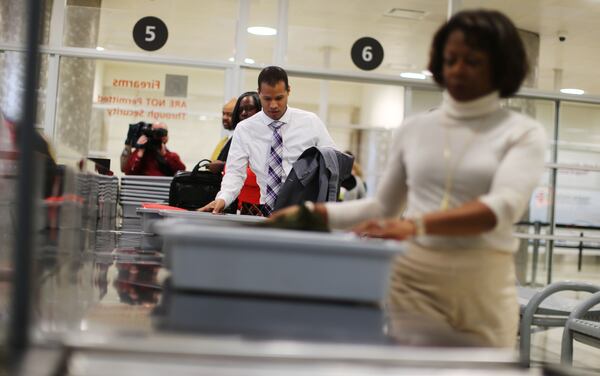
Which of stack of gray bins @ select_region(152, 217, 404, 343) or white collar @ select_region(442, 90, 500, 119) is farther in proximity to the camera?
white collar @ select_region(442, 90, 500, 119)

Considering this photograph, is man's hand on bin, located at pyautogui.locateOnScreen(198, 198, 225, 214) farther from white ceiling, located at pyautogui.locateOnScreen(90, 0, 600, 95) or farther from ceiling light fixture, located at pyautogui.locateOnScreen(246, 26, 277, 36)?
ceiling light fixture, located at pyautogui.locateOnScreen(246, 26, 277, 36)

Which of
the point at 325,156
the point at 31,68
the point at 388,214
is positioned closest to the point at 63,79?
the point at 325,156

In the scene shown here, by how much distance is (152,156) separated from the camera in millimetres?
5383

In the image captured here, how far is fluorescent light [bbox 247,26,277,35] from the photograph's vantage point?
7.38 meters

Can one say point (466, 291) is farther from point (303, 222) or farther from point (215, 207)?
point (215, 207)

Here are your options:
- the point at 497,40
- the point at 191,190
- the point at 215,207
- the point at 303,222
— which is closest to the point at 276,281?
the point at 303,222

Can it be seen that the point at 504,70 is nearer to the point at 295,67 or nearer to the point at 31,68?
the point at 31,68

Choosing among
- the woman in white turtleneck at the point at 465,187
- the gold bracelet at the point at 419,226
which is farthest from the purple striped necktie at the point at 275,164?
the gold bracelet at the point at 419,226

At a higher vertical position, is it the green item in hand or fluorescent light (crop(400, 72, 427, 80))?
fluorescent light (crop(400, 72, 427, 80))

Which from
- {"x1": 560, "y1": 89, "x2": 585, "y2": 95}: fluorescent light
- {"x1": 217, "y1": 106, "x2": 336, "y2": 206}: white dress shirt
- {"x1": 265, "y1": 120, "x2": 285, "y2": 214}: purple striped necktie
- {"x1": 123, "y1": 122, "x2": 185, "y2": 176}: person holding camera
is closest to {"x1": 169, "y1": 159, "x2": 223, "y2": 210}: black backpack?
{"x1": 217, "y1": 106, "x2": 336, "y2": 206}: white dress shirt

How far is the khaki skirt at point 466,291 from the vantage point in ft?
4.97

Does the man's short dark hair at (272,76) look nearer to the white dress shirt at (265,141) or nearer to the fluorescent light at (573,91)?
the white dress shirt at (265,141)

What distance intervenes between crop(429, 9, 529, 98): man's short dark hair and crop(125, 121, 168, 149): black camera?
4.00m

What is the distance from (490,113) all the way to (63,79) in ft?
20.6
